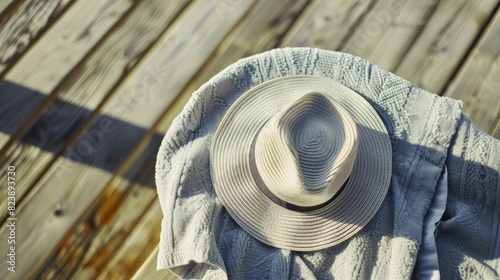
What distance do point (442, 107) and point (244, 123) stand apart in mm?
470

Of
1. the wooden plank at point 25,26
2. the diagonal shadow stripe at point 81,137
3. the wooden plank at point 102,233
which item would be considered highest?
the wooden plank at point 25,26

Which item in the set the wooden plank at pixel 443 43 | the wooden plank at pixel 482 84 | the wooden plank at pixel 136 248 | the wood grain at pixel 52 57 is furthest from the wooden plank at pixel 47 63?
the wooden plank at pixel 482 84

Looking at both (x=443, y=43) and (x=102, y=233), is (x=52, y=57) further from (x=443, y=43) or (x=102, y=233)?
(x=443, y=43)

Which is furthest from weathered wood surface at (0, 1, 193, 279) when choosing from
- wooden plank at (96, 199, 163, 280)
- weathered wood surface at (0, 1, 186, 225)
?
wooden plank at (96, 199, 163, 280)

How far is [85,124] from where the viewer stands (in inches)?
59.2

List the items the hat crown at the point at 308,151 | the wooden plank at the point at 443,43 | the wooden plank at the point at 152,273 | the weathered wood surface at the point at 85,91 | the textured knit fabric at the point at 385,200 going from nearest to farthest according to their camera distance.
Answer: the hat crown at the point at 308,151
the textured knit fabric at the point at 385,200
the wooden plank at the point at 152,273
the weathered wood surface at the point at 85,91
the wooden plank at the point at 443,43

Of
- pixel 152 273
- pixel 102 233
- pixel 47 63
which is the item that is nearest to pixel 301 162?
pixel 152 273

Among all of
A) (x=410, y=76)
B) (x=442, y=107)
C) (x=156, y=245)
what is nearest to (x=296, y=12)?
(x=410, y=76)

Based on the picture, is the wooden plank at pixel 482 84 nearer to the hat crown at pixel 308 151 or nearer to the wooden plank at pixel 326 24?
the wooden plank at pixel 326 24

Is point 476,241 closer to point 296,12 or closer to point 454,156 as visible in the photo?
point 454,156

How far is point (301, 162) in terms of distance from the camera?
1.04 m

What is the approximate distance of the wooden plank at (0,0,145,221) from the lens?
1.48 meters

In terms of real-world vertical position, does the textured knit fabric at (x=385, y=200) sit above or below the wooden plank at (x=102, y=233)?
above

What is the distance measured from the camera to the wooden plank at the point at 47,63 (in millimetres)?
1485
